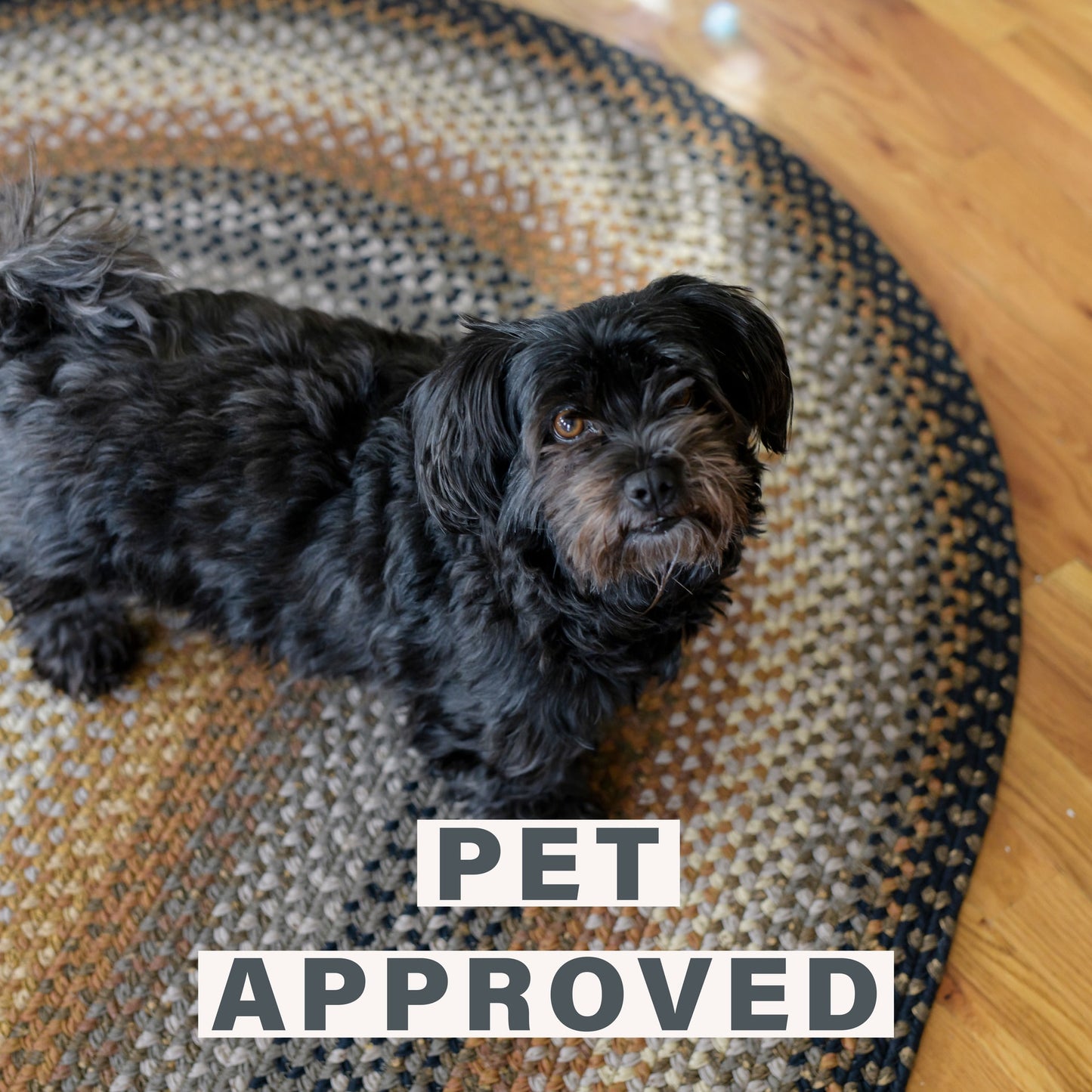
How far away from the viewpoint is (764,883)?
1510mm

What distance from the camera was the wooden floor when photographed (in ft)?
4.78

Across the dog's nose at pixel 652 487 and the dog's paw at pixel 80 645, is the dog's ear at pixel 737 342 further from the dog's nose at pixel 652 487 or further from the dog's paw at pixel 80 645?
the dog's paw at pixel 80 645

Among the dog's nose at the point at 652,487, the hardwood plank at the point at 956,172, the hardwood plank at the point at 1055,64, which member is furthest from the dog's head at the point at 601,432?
the hardwood plank at the point at 1055,64

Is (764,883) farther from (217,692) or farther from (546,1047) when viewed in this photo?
(217,692)

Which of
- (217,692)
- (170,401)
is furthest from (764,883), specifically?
(170,401)

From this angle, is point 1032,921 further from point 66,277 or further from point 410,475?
point 66,277

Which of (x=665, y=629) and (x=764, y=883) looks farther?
(x=764, y=883)

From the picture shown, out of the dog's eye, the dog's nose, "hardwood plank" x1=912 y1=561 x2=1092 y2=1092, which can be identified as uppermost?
the dog's nose

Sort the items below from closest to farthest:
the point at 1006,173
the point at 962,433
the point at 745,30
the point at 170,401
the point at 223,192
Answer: the point at 170,401, the point at 962,433, the point at 223,192, the point at 1006,173, the point at 745,30

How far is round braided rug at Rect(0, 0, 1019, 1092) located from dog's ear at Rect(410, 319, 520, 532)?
0.57m

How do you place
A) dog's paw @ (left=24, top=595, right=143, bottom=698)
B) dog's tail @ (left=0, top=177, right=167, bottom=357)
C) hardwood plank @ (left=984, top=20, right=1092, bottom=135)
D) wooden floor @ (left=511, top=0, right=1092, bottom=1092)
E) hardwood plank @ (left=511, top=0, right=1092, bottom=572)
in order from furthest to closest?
1. hardwood plank @ (left=984, top=20, right=1092, bottom=135)
2. hardwood plank @ (left=511, top=0, right=1092, bottom=572)
3. dog's paw @ (left=24, top=595, right=143, bottom=698)
4. wooden floor @ (left=511, top=0, right=1092, bottom=1092)
5. dog's tail @ (left=0, top=177, right=167, bottom=357)

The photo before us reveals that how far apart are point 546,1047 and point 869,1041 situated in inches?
17.6

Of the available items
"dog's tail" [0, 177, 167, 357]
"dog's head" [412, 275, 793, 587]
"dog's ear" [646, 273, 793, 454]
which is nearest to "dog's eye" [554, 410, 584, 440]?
"dog's head" [412, 275, 793, 587]

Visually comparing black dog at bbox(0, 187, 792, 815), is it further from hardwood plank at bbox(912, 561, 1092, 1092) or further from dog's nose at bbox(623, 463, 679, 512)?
hardwood plank at bbox(912, 561, 1092, 1092)
